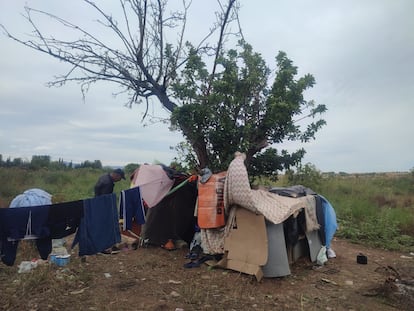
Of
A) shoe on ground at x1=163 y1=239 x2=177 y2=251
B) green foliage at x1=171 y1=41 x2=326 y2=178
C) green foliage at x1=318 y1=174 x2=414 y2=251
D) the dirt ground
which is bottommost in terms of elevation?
the dirt ground

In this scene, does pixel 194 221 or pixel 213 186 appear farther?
pixel 194 221

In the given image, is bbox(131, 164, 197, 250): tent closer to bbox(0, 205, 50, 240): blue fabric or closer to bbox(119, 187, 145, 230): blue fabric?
bbox(119, 187, 145, 230): blue fabric

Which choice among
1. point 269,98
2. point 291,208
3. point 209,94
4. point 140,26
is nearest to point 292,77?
point 269,98

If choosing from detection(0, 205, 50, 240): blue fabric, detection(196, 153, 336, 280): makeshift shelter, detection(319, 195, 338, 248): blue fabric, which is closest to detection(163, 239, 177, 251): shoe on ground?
detection(196, 153, 336, 280): makeshift shelter

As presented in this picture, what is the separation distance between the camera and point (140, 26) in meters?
6.77

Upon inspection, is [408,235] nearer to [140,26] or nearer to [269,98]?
[269,98]

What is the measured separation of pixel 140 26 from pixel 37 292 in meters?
4.97

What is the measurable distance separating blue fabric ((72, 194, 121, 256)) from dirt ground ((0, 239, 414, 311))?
15.3 inches

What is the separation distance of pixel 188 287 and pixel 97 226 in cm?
159

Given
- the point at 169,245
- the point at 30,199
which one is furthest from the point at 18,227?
the point at 169,245

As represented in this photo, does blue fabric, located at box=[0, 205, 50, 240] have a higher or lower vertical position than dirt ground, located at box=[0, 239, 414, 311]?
higher

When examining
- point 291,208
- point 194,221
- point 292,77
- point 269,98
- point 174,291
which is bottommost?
point 174,291

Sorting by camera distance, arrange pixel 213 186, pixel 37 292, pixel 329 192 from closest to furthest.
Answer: pixel 37 292 → pixel 213 186 → pixel 329 192

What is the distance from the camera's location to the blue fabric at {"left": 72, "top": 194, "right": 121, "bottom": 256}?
481 cm
